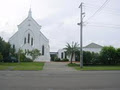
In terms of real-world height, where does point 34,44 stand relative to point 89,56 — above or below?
above

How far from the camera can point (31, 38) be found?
58531 millimetres

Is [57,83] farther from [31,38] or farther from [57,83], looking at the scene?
[31,38]

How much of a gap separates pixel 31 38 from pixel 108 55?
26.0m

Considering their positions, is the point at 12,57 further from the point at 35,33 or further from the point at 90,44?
the point at 90,44

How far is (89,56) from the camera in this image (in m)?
43.4

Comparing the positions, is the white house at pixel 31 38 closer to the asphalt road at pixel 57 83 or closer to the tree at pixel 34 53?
the tree at pixel 34 53

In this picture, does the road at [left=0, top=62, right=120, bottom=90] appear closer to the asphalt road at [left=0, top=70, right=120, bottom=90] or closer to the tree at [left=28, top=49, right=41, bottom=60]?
the asphalt road at [left=0, top=70, right=120, bottom=90]

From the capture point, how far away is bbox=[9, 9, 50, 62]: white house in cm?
5797

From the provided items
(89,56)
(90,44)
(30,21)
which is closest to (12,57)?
(30,21)

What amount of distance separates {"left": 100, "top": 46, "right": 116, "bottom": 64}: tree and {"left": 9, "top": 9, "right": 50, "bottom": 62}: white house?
19781 millimetres

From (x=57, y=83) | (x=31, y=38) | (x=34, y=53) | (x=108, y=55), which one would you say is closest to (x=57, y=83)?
(x=57, y=83)

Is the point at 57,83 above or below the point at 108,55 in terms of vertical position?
below

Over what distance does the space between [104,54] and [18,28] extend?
29587 mm

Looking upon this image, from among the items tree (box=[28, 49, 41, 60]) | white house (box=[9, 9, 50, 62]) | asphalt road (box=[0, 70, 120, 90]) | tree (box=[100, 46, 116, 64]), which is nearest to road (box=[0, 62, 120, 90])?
asphalt road (box=[0, 70, 120, 90])
